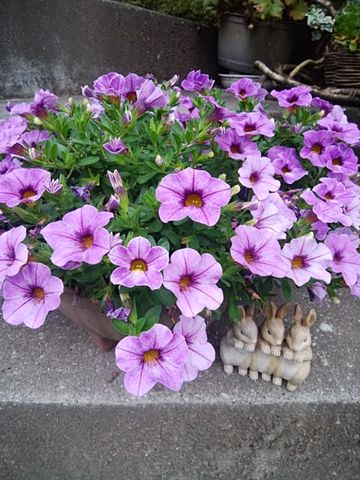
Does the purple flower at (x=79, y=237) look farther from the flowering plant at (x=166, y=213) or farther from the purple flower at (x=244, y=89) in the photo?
the purple flower at (x=244, y=89)

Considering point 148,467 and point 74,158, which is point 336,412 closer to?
point 148,467

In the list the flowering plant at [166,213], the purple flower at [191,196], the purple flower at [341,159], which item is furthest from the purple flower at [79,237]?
the purple flower at [341,159]

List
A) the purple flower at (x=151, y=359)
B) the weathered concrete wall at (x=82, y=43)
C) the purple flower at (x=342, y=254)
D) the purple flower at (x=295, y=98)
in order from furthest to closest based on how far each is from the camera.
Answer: the weathered concrete wall at (x=82, y=43) < the purple flower at (x=295, y=98) < the purple flower at (x=342, y=254) < the purple flower at (x=151, y=359)

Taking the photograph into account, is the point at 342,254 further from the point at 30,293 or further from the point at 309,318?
the point at 30,293

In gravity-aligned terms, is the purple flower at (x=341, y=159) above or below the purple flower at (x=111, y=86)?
below

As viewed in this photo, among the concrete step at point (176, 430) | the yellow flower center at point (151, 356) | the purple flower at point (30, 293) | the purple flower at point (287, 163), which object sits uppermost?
the purple flower at point (287, 163)

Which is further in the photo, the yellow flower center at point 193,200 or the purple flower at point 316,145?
the purple flower at point 316,145

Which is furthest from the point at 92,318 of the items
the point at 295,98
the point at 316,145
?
the point at 295,98
